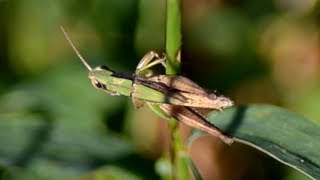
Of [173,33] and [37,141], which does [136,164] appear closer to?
Result: [37,141]

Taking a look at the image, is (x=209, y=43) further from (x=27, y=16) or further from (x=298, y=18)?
(x=27, y=16)

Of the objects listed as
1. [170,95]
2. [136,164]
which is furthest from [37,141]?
[170,95]

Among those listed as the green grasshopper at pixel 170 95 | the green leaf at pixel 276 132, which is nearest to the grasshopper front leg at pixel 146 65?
the green grasshopper at pixel 170 95

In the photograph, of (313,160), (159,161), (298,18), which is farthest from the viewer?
(298,18)

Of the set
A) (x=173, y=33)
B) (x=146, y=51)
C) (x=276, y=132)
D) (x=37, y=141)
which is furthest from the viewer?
(x=146, y=51)

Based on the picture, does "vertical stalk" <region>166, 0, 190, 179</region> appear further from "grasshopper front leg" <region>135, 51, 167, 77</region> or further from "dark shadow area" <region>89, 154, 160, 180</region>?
"dark shadow area" <region>89, 154, 160, 180</region>

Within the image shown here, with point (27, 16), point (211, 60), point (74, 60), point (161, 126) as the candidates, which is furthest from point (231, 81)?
point (27, 16)

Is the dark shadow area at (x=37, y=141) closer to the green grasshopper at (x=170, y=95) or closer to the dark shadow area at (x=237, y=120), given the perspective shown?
the green grasshopper at (x=170, y=95)
